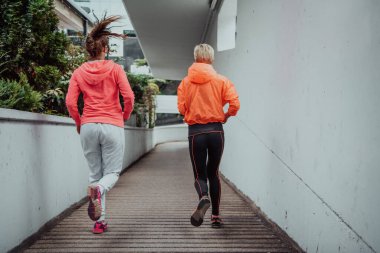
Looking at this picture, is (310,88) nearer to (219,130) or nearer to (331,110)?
(331,110)

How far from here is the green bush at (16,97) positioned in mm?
2844

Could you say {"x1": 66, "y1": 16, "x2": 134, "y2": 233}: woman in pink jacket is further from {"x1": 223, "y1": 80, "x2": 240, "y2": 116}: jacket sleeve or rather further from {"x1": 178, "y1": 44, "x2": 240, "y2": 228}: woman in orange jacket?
{"x1": 223, "y1": 80, "x2": 240, "y2": 116}: jacket sleeve

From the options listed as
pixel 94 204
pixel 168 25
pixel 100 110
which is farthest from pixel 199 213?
pixel 168 25

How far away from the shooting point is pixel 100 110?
9.62 ft

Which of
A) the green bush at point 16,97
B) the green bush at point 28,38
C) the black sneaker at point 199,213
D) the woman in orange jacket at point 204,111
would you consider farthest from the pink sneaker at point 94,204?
the green bush at point 28,38

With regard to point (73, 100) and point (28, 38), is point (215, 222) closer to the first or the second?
point (73, 100)

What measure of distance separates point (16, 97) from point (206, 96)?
5.48 ft

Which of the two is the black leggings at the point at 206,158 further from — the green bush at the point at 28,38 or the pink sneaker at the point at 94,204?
the green bush at the point at 28,38

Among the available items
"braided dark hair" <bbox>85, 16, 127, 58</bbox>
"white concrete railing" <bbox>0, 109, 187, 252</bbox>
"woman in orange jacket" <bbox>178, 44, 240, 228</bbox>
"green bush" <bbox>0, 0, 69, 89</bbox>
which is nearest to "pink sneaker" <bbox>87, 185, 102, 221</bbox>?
"white concrete railing" <bbox>0, 109, 187, 252</bbox>

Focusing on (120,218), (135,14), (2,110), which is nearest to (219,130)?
(120,218)

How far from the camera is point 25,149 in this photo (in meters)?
2.70

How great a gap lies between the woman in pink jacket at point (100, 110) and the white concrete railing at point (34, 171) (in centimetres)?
40

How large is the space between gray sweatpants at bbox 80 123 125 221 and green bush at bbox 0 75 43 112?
0.60 meters

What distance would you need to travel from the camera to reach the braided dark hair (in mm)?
2980
